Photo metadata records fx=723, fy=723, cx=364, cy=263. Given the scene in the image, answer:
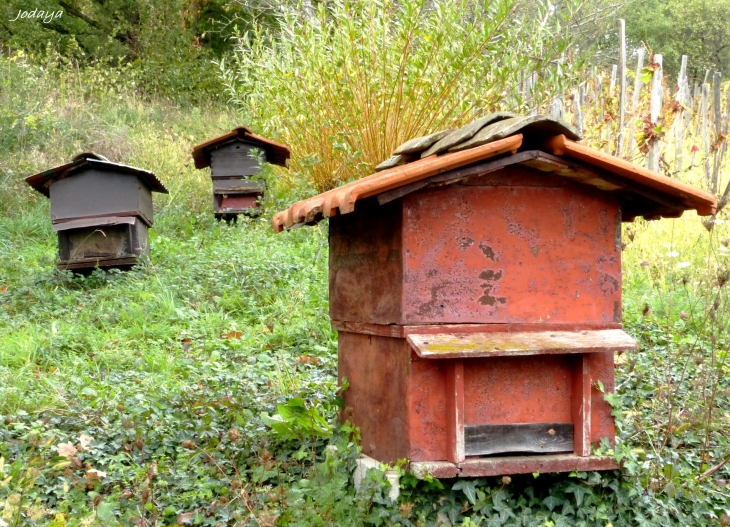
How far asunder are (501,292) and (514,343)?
273mm

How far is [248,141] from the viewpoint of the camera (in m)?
10.4

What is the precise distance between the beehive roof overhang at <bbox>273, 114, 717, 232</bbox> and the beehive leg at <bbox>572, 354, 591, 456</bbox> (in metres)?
0.83

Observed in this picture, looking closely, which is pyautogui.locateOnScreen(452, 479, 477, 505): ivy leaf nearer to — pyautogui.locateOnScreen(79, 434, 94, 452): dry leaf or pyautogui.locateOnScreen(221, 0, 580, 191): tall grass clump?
pyautogui.locateOnScreen(79, 434, 94, 452): dry leaf

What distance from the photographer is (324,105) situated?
8594 millimetres

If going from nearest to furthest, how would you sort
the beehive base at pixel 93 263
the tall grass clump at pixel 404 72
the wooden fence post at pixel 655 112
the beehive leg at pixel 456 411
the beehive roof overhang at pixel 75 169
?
the beehive leg at pixel 456 411 → the tall grass clump at pixel 404 72 → the beehive roof overhang at pixel 75 169 → the beehive base at pixel 93 263 → the wooden fence post at pixel 655 112

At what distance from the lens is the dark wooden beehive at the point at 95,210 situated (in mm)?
8000

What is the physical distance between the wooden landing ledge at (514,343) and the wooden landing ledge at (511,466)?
0.48 metres

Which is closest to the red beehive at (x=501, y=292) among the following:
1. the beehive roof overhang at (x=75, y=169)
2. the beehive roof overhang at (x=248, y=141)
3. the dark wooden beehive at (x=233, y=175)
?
the beehive roof overhang at (x=75, y=169)

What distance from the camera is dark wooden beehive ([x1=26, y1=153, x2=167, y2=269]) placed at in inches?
315

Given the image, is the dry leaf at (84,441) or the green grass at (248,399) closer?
the green grass at (248,399)

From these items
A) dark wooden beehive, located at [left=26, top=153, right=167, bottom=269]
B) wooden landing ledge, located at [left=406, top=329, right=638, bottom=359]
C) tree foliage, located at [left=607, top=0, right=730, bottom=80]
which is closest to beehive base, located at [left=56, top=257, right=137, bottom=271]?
dark wooden beehive, located at [left=26, top=153, right=167, bottom=269]

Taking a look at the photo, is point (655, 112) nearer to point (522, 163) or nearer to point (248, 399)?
point (522, 163)

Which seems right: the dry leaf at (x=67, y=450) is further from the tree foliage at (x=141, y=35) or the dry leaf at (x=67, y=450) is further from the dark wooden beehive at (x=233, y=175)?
the tree foliage at (x=141, y=35)

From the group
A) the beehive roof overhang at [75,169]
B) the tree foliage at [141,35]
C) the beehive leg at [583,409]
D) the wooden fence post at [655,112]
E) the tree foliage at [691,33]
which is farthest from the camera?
the tree foliage at [691,33]
